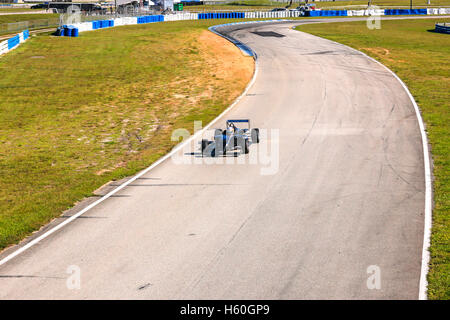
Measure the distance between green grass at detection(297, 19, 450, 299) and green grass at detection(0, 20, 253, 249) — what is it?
35.6 feet

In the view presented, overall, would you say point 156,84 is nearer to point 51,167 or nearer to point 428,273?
point 51,167

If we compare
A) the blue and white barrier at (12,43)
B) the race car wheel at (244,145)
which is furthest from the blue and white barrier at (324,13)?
the race car wheel at (244,145)

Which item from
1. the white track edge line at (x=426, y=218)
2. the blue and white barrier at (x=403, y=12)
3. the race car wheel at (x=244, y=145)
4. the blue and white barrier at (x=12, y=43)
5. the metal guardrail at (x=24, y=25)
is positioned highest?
the blue and white barrier at (x=403, y=12)

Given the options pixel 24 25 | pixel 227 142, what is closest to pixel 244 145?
pixel 227 142

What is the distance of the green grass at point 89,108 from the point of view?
19281 mm

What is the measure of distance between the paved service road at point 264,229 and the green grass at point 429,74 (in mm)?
550

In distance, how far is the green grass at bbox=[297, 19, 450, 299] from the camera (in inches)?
540

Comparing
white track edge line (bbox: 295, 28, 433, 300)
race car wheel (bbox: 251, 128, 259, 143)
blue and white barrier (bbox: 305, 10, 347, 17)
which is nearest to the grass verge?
blue and white barrier (bbox: 305, 10, 347, 17)

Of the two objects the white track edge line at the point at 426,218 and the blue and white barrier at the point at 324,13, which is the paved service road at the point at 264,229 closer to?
the white track edge line at the point at 426,218

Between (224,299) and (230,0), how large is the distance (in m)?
144

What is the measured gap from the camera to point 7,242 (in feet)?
47.6

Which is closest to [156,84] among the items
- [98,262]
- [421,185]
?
[421,185]

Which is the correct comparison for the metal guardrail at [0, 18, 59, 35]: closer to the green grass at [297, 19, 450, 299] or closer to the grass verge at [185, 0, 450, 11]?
the green grass at [297, 19, 450, 299]

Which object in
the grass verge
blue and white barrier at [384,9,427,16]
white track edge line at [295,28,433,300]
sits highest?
the grass verge
